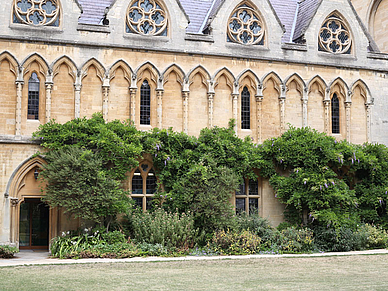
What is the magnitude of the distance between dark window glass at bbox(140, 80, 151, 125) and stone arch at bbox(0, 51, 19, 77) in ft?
16.3

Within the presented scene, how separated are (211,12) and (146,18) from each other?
366cm

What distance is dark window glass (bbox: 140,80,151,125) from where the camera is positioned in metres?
22.5

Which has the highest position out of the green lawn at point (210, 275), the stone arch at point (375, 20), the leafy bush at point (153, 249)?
the stone arch at point (375, 20)

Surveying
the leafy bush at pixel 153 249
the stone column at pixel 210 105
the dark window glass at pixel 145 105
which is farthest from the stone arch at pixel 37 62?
the leafy bush at pixel 153 249

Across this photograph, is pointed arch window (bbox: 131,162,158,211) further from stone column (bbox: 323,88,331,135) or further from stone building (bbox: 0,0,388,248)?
stone column (bbox: 323,88,331,135)

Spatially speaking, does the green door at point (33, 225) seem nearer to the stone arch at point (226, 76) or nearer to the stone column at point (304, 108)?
the stone arch at point (226, 76)

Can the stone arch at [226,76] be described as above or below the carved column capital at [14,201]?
above

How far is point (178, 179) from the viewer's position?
21281 millimetres

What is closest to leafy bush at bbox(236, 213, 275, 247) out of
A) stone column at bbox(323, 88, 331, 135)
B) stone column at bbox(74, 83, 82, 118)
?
stone column at bbox(323, 88, 331, 135)

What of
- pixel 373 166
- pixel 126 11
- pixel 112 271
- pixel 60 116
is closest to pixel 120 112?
pixel 60 116

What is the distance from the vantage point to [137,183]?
854 inches

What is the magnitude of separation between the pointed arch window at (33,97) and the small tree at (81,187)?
2.44 m

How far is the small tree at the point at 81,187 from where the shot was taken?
1891cm

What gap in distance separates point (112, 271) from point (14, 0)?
1234 cm
